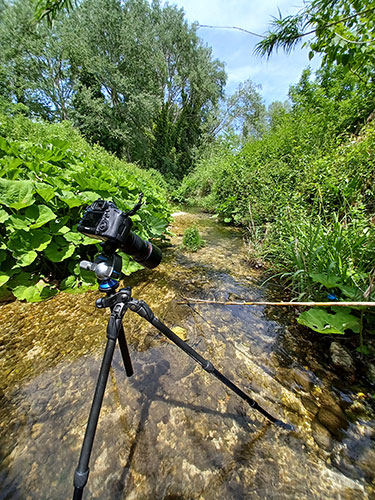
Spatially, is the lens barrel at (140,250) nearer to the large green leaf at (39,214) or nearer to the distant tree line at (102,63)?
the large green leaf at (39,214)

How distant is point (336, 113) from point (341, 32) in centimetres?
459

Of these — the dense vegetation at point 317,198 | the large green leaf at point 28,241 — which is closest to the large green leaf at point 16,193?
the large green leaf at point 28,241

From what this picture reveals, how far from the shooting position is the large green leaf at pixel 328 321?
143cm

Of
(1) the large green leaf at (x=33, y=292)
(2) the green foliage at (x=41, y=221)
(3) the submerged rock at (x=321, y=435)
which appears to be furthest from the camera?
(1) the large green leaf at (x=33, y=292)

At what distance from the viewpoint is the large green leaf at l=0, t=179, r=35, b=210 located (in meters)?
1.60

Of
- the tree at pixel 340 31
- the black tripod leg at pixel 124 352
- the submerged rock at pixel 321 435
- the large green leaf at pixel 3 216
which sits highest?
the tree at pixel 340 31

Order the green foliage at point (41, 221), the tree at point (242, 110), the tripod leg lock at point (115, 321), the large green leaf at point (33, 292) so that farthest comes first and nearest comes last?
the tree at point (242, 110) → the large green leaf at point (33, 292) → the green foliage at point (41, 221) → the tripod leg lock at point (115, 321)

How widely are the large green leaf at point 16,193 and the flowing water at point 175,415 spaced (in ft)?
3.34

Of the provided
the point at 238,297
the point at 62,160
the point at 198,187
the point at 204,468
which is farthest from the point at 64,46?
the point at 204,468

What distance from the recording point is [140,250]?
103cm

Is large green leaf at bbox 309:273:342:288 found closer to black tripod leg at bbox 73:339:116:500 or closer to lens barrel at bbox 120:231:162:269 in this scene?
lens barrel at bbox 120:231:162:269

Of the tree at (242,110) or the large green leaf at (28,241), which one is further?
the tree at (242,110)

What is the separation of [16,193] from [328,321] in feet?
9.10

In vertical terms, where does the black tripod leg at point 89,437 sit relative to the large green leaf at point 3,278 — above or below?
below
